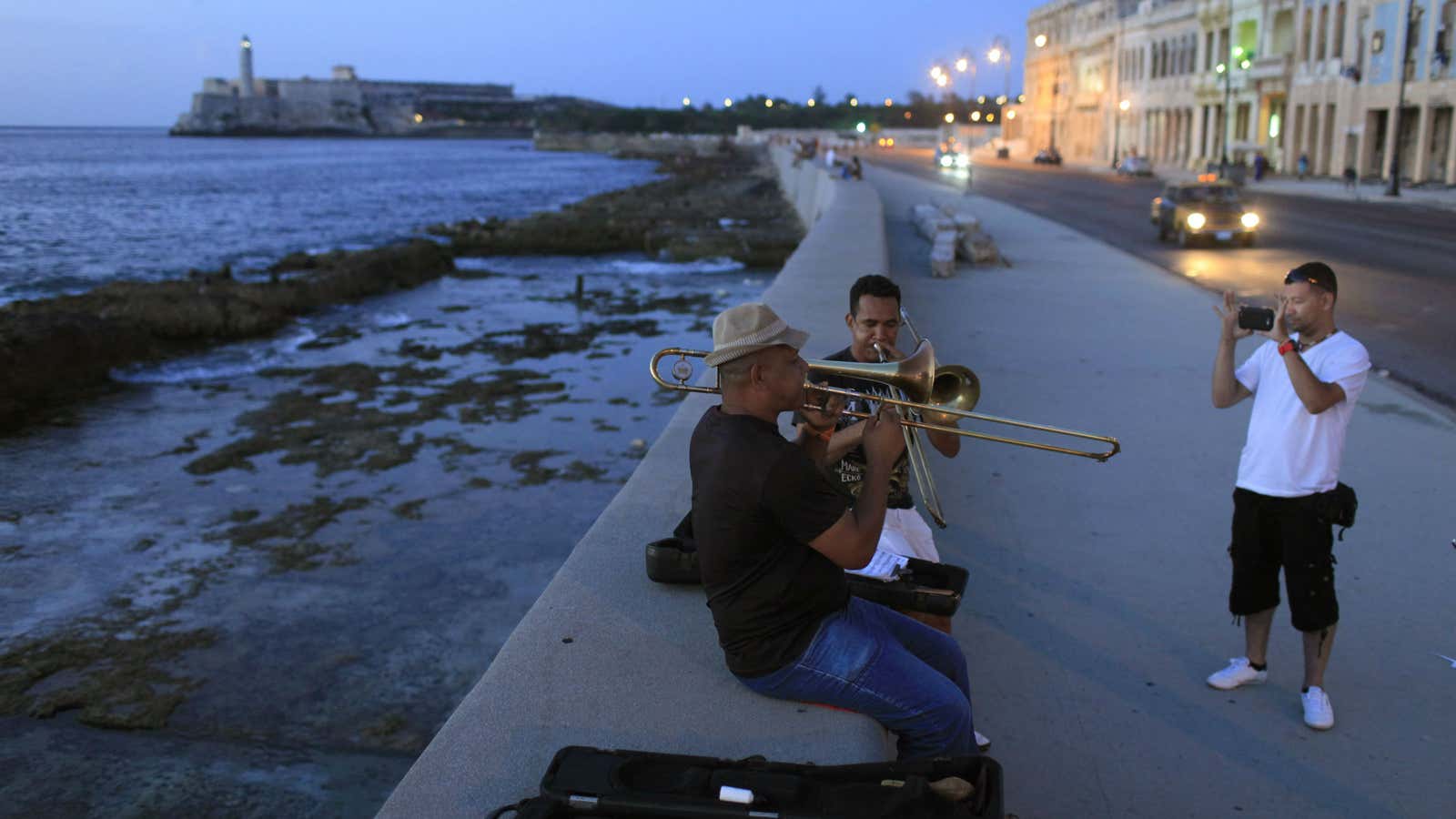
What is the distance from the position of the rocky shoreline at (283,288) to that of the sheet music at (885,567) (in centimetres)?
1245

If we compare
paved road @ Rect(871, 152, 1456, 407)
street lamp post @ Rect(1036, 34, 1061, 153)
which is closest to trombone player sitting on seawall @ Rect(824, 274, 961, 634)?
paved road @ Rect(871, 152, 1456, 407)

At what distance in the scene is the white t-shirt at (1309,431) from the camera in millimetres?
4094

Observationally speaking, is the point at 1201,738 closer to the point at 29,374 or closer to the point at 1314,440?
the point at 1314,440

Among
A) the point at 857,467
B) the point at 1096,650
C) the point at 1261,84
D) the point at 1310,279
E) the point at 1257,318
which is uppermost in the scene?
the point at 1261,84

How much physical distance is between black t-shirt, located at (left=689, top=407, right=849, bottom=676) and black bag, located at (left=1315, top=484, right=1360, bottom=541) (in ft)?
6.42

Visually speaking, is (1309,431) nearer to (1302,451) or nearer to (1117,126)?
(1302,451)

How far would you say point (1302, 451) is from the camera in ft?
13.6

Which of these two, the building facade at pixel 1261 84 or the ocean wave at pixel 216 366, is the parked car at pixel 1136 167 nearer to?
the building facade at pixel 1261 84

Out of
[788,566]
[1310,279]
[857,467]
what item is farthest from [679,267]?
[788,566]

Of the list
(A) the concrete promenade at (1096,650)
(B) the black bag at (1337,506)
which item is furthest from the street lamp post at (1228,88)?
(B) the black bag at (1337,506)

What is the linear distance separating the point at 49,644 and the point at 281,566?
5.02ft

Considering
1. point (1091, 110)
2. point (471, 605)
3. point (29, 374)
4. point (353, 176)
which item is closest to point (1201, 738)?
point (471, 605)

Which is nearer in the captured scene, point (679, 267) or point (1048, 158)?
point (679, 267)

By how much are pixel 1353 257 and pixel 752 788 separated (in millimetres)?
19799
